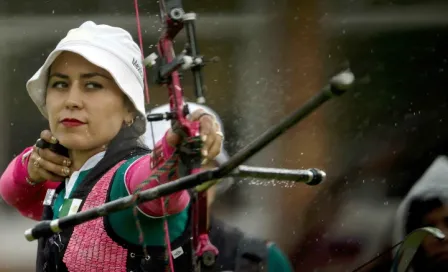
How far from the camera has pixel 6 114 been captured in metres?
2.75

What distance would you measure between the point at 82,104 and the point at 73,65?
0.07m

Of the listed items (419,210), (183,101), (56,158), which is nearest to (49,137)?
(56,158)

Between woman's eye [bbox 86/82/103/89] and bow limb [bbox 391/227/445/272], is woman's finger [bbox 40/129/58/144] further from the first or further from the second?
bow limb [bbox 391/227/445/272]

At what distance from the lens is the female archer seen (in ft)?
4.82

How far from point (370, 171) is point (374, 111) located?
0.18 meters

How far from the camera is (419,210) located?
6.83 feet

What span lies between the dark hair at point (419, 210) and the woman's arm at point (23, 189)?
0.77 meters

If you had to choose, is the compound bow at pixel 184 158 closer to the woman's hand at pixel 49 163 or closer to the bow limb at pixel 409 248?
the woman's hand at pixel 49 163

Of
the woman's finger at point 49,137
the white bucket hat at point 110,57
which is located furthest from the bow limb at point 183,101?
the woman's finger at point 49,137

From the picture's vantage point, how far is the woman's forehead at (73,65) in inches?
60.9

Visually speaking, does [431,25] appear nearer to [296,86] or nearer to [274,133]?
[296,86]

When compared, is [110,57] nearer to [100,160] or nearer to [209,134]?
[100,160]

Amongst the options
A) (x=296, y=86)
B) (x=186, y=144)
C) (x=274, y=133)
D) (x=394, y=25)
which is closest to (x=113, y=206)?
(x=186, y=144)

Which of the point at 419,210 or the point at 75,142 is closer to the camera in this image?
the point at 75,142
